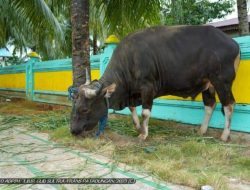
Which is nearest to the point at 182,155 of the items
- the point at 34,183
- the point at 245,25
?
the point at 34,183

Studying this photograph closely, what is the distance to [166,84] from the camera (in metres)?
6.11

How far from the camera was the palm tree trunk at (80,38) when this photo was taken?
21.1ft

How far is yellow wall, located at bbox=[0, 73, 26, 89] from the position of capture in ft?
45.1

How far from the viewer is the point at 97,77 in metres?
9.30

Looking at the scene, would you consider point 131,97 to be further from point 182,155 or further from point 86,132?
point 182,155

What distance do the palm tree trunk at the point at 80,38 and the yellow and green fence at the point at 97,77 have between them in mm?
1861

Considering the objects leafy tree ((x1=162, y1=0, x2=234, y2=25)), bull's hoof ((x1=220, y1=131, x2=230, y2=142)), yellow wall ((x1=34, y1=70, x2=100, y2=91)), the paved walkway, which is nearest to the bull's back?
bull's hoof ((x1=220, y1=131, x2=230, y2=142))

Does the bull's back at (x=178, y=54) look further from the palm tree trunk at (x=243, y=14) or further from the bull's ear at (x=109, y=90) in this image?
the palm tree trunk at (x=243, y=14)

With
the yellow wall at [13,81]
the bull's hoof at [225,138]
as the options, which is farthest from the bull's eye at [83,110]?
the yellow wall at [13,81]

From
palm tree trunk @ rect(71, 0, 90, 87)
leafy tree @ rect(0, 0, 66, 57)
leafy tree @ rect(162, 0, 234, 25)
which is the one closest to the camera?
palm tree trunk @ rect(71, 0, 90, 87)

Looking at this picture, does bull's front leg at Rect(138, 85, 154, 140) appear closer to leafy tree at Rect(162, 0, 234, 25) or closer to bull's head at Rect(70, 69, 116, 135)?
bull's head at Rect(70, 69, 116, 135)

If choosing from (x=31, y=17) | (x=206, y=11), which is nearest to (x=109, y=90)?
(x=31, y=17)

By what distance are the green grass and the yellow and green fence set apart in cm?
36

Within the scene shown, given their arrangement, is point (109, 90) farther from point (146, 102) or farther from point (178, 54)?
point (178, 54)
